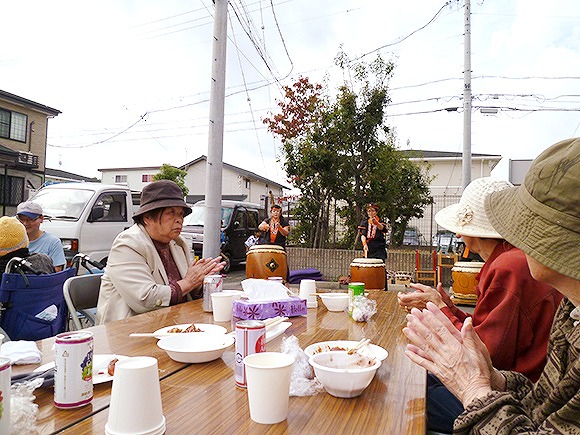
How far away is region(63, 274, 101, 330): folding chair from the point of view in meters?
2.65

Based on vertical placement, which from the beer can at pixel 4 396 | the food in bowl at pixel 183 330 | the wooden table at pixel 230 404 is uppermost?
the beer can at pixel 4 396

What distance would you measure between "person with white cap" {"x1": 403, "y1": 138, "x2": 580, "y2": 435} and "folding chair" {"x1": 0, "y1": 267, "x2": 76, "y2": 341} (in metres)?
2.88

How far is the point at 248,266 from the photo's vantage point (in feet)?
14.8

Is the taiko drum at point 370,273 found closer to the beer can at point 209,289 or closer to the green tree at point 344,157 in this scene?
the beer can at point 209,289

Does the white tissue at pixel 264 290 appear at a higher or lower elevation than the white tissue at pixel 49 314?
higher

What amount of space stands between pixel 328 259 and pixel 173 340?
8.59 m

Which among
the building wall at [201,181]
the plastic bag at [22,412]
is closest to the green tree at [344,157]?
the plastic bag at [22,412]

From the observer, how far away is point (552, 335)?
134 centimetres

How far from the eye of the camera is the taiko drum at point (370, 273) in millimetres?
4742

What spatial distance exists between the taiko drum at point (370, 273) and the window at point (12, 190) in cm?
1533

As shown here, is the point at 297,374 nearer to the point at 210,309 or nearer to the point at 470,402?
the point at 470,402

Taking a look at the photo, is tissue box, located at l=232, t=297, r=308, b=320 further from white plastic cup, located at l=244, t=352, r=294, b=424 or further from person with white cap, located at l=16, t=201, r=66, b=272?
person with white cap, located at l=16, t=201, r=66, b=272

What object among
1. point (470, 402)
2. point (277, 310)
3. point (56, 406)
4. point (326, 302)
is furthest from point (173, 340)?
point (326, 302)

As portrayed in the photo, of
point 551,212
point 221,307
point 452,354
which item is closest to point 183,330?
point 221,307
